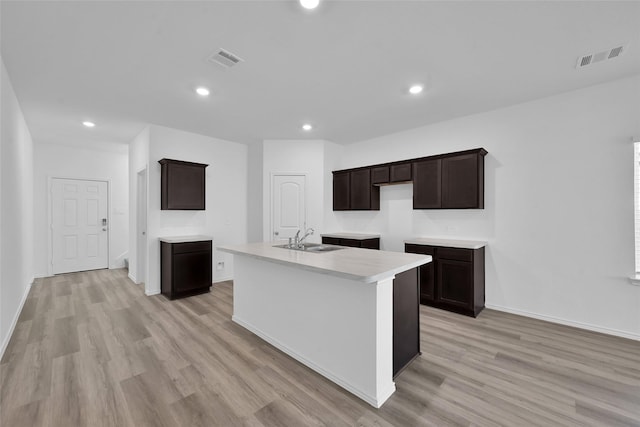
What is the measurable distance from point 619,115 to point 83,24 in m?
5.04

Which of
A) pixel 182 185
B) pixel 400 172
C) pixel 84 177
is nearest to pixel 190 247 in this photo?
pixel 182 185

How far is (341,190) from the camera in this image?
5.18 meters

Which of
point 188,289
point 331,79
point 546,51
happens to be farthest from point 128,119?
point 546,51

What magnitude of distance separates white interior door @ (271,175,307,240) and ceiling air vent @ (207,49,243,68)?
274 centimetres

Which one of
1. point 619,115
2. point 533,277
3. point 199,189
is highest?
point 619,115

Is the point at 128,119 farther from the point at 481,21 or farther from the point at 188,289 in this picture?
the point at 481,21

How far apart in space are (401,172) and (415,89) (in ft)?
4.89

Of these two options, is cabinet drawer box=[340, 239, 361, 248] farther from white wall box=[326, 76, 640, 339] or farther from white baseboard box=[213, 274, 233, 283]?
white baseboard box=[213, 274, 233, 283]

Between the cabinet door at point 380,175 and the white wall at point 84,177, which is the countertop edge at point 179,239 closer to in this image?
the white wall at point 84,177

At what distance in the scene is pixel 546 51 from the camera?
2.32 meters

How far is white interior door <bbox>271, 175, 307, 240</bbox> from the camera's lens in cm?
515

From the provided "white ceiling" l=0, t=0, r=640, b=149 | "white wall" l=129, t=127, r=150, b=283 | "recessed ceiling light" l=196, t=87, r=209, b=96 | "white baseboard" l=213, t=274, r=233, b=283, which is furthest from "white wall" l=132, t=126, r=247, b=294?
"recessed ceiling light" l=196, t=87, r=209, b=96

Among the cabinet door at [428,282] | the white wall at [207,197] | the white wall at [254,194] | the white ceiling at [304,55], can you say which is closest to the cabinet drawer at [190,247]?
the white wall at [207,197]

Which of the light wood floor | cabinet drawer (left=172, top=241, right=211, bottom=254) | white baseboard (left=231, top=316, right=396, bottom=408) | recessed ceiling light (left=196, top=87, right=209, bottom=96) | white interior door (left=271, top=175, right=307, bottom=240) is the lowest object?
the light wood floor
